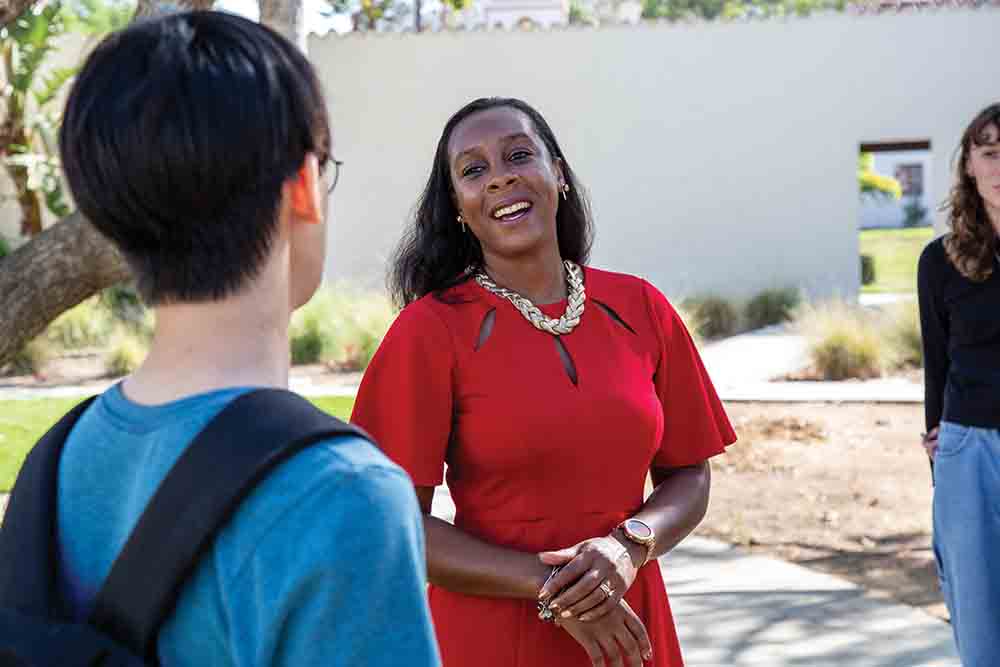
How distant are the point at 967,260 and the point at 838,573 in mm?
3059

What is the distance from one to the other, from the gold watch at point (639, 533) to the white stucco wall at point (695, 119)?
15.6 meters

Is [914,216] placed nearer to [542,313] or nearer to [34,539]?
[542,313]

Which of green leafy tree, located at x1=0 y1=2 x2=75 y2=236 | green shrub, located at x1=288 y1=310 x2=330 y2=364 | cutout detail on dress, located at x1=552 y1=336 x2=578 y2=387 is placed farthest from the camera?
green leafy tree, located at x1=0 y1=2 x2=75 y2=236

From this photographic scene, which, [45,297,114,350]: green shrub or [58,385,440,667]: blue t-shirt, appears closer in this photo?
[58,385,440,667]: blue t-shirt

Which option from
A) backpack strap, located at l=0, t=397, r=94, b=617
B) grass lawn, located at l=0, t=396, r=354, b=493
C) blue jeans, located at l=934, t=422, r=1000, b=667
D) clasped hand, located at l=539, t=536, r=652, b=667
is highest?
backpack strap, located at l=0, t=397, r=94, b=617

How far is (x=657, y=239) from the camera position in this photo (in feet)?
60.3

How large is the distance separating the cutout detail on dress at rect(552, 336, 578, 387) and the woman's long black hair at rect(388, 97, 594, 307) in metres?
0.31

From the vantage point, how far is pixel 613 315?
2760 mm

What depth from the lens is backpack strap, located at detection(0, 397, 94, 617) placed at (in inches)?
48.6

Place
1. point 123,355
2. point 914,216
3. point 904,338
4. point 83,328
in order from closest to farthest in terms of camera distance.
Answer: point 904,338, point 123,355, point 83,328, point 914,216

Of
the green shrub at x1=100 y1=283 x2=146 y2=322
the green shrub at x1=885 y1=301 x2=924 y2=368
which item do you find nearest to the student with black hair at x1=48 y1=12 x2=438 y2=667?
the green shrub at x1=885 y1=301 x2=924 y2=368

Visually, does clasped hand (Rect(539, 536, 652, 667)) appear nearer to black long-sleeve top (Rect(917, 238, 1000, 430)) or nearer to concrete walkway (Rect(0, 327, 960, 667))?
black long-sleeve top (Rect(917, 238, 1000, 430))

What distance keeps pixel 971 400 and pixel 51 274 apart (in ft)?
10.9

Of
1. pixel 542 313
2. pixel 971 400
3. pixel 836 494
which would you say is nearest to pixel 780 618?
pixel 971 400
